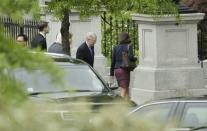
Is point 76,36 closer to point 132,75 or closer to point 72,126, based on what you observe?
point 132,75

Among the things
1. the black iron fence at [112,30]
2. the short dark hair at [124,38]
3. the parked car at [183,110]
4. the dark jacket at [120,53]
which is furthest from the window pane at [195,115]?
the black iron fence at [112,30]

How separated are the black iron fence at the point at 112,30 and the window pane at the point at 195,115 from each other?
36.6 feet

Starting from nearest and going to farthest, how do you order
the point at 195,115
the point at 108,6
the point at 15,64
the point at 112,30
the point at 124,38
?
the point at 15,64 < the point at 195,115 < the point at 108,6 < the point at 124,38 < the point at 112,30

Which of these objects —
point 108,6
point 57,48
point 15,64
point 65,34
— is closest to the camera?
point 15,64

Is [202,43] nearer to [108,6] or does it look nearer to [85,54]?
[85,54]

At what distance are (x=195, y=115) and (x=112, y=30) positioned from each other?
1221 centimetres

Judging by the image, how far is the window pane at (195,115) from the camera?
9490mm

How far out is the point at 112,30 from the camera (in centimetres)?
2183

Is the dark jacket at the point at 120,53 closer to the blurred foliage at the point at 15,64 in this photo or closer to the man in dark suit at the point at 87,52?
the man in dark suit at the point at 87,52

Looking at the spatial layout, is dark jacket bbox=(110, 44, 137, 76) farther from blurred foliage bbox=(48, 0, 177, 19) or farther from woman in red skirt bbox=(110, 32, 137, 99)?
blurred foliage bbox=(48, 0, 177, 19)

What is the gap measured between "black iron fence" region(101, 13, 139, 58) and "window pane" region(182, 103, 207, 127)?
36.6 feet

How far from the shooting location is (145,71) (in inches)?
719

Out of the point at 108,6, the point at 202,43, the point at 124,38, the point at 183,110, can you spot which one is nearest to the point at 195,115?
the point at 183,110

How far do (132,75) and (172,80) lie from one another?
119 centimetres
